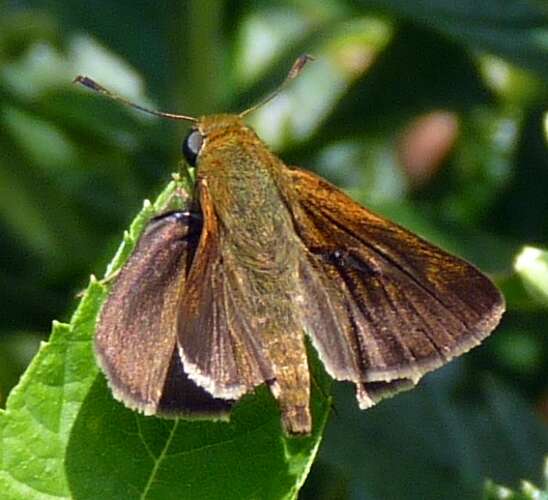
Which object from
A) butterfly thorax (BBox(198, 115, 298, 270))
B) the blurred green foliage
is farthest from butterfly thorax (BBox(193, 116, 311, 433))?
the blurred green foliage

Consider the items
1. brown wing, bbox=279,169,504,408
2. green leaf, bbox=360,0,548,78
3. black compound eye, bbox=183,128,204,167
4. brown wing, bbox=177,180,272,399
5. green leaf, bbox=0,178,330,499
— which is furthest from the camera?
green leaf, bbox=360,0,548,78

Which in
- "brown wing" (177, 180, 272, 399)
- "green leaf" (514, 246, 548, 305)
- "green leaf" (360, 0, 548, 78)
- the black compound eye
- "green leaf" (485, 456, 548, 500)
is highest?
the black compound eye

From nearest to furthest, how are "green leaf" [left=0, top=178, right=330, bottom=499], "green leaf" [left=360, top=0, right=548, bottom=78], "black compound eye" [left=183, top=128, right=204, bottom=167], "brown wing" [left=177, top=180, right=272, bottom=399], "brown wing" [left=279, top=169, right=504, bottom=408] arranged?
"green leaf" [left=0, top=178, right=330, bottom=499] → "brown wing" [left=177, top=180, right=272, bottom=399] → "brown wing" [left=279, top=169, right=504, bottom=408] → "black compound eye" [left=183, top=128, right=204, bottom=167] → "green leaf" [left=360, top=0, right=548, bottom=78]

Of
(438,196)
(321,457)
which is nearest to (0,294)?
(321,457)

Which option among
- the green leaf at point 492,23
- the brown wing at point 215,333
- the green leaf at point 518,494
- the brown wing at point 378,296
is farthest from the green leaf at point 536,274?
the green leaf at point 492,23

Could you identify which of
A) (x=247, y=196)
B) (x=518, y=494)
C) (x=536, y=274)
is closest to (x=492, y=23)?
(x=536, y=274)

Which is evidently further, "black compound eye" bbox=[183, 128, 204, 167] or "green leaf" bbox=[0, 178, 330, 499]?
"black compound eye" bbox=[183, 128, 204, 167]

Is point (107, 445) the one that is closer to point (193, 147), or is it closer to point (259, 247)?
point (259, 247)

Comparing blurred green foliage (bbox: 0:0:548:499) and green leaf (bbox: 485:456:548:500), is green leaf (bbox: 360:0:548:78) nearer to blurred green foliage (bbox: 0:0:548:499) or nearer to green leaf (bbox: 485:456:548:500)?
blurred green foliage (bbox: 0:0:548:499)
